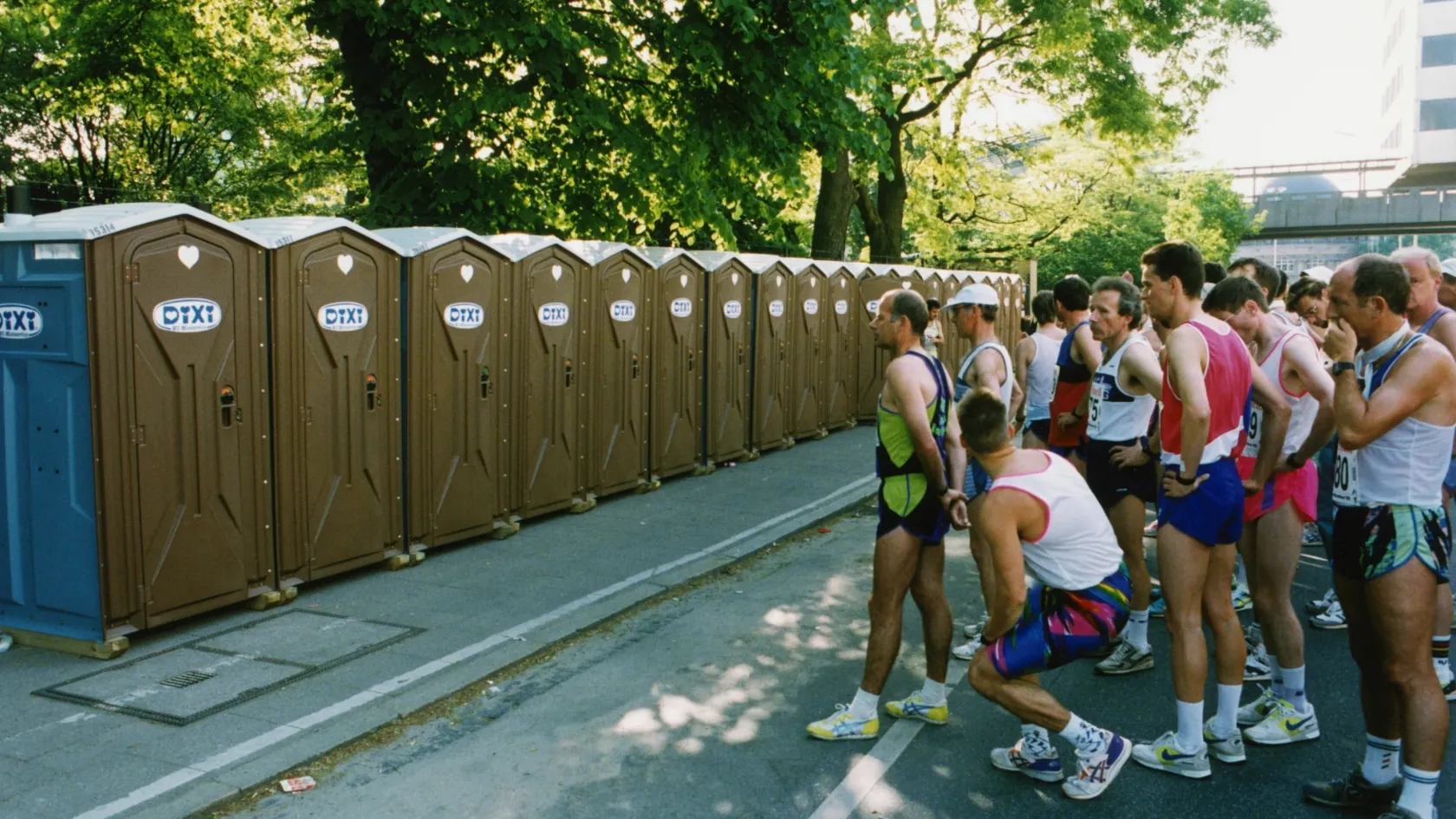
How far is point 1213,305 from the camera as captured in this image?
547cm

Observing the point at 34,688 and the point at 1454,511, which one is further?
the point at 1454,511

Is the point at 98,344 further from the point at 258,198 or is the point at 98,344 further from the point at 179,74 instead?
the point at 258,198

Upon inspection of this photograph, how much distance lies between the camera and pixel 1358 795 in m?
4.38

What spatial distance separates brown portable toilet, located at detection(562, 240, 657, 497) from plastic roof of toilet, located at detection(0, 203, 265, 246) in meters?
4.09

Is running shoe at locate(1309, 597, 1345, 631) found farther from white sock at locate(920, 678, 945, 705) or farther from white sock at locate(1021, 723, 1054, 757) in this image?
white sock at locate(1021, 723, 1054, 757)

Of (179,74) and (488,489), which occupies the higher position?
(179,74)

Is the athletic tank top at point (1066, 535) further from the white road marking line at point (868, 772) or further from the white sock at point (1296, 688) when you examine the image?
the white sock at point (1296, 688)

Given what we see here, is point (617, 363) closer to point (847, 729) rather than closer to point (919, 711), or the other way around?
point (919, 711)

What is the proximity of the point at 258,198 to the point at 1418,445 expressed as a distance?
27554mm

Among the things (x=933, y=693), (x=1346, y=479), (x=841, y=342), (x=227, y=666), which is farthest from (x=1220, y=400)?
Answer: (x=841, y=342)

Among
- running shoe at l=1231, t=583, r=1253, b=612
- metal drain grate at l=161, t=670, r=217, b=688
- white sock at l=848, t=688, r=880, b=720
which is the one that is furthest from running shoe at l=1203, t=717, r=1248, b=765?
metal drain grate at l=161, t=670, r=217, b=688

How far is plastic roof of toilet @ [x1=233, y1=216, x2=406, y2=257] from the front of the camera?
281 inches

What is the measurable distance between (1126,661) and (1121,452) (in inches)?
43.1

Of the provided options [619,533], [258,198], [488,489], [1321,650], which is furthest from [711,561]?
[258,198]
